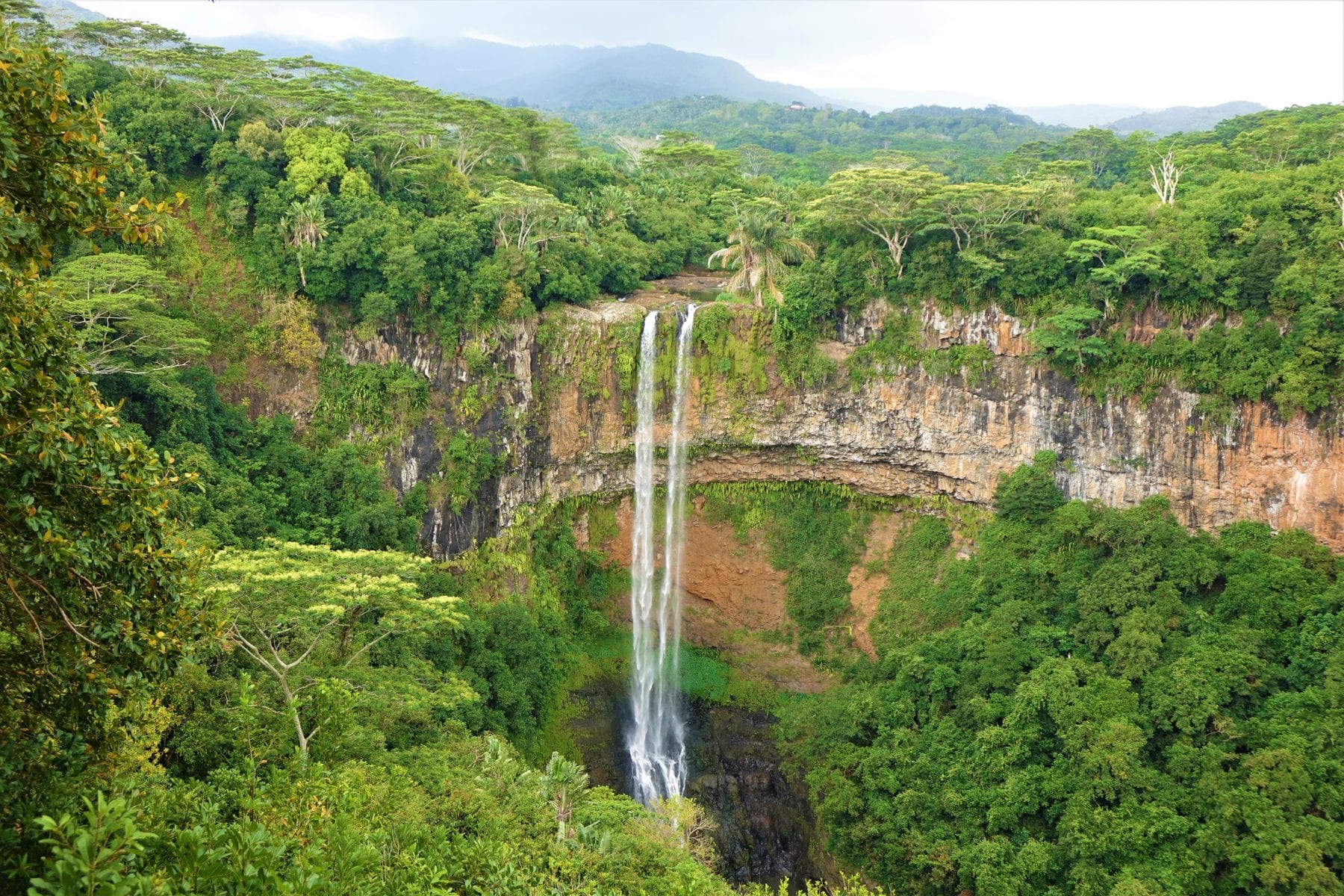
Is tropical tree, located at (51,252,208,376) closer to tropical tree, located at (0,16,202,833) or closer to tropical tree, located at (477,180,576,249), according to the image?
tropical tree, located at (477,180,576,249)

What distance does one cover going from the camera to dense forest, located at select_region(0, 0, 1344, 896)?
628 centimetres

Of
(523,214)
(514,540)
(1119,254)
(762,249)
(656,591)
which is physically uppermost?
(523,214)

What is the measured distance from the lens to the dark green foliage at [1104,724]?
1603 centimetres

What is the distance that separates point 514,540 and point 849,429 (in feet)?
33.7

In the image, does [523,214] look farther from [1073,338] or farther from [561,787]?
[561,787]

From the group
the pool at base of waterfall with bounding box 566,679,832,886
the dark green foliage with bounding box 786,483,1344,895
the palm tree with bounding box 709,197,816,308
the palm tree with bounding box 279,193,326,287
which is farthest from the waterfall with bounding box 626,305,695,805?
the palm tree with bounding box 279,193,326,287

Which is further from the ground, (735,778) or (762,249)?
(762,249)

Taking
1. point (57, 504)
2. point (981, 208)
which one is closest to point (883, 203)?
point (981, 208)

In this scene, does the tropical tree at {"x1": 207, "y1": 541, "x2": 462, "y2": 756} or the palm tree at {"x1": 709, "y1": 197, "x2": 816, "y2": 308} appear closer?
the tropical tree at {"x1": 207, "y1": 541, "x2": 462, "y2": 756}

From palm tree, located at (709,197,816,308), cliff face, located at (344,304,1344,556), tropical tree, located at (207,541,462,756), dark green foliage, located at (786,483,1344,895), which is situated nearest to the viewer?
tropical tree, located at (207,541,462,756)

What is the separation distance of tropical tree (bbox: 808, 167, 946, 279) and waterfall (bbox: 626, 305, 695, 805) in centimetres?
502

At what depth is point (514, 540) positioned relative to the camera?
2572 cm

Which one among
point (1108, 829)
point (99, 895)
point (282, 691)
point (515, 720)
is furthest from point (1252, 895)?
point (99, 895)

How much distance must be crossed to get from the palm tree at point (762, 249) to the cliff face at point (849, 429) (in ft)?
3.62
